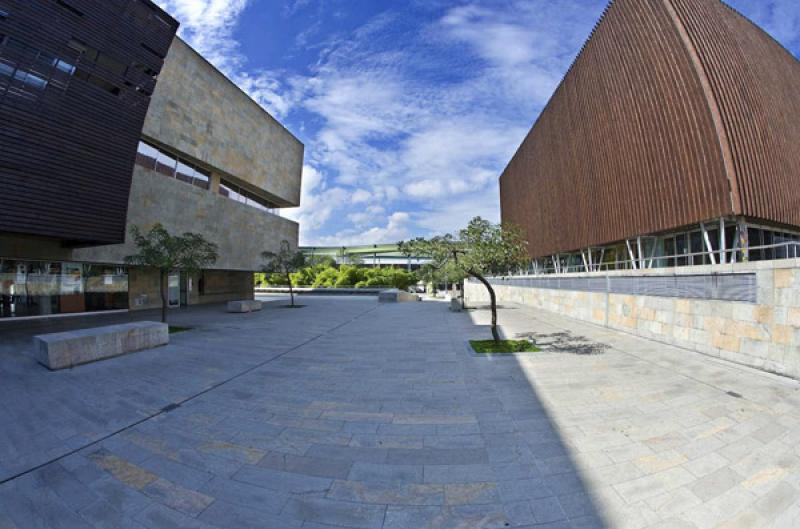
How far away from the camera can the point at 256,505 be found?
3242 millimetres

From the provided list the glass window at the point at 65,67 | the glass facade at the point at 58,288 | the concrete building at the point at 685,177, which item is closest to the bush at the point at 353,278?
the concrete building at the point at 685,177

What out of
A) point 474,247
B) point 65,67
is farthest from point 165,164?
point 474,247

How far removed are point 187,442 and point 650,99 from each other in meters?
26.6

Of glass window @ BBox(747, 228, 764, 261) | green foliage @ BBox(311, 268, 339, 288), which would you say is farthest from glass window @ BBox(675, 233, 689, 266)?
green foliage @ BBox(311, 268, 339, 288)

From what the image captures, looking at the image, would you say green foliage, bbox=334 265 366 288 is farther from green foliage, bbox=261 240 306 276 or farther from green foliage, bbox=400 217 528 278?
green foliage, bbox=400 217 528 278

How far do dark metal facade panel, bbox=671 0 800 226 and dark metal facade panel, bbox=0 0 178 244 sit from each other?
27.6 metres

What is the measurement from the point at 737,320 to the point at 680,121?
1619 centimetres

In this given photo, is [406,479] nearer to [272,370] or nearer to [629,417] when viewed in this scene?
[629,417]

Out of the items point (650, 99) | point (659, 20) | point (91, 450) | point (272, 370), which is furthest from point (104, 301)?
point (659, 20)

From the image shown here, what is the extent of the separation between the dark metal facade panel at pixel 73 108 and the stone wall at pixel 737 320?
20286mm

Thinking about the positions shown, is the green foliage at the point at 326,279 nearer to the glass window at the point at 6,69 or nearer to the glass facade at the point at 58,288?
the glass facade at the point at 58,288

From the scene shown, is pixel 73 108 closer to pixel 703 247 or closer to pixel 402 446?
pixel 402 446

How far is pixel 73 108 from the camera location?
1320 cm

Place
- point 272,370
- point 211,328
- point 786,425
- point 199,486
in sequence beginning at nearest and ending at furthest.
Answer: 1. point 199,486
2. point 786,425
3. point 272,370
4. point 211,328
